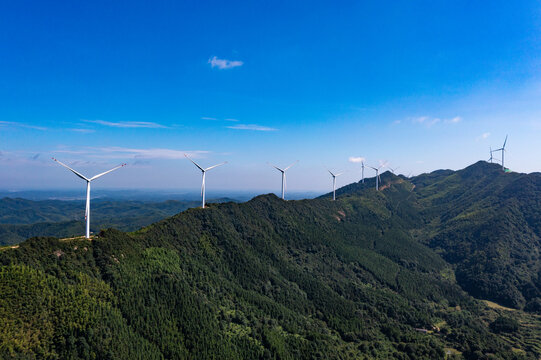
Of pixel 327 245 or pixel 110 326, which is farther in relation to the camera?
pixel 327 245

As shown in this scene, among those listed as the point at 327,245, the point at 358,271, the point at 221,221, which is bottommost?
the point at 358,271

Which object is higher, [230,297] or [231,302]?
[230,297]

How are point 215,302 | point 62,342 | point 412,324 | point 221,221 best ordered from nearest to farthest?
point 62,342 → point 215,302 → point 412,324 → point 221,221

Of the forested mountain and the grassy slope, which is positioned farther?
the grassy slope

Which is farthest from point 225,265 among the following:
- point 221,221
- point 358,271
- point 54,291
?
point 358,271

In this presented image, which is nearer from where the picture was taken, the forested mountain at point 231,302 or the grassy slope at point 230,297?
the forested mountain at point 231,302

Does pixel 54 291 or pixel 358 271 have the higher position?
pixel 54 291

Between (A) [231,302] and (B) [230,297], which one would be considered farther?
(B) [230,297]

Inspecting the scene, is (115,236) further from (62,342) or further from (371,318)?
(371,318)
